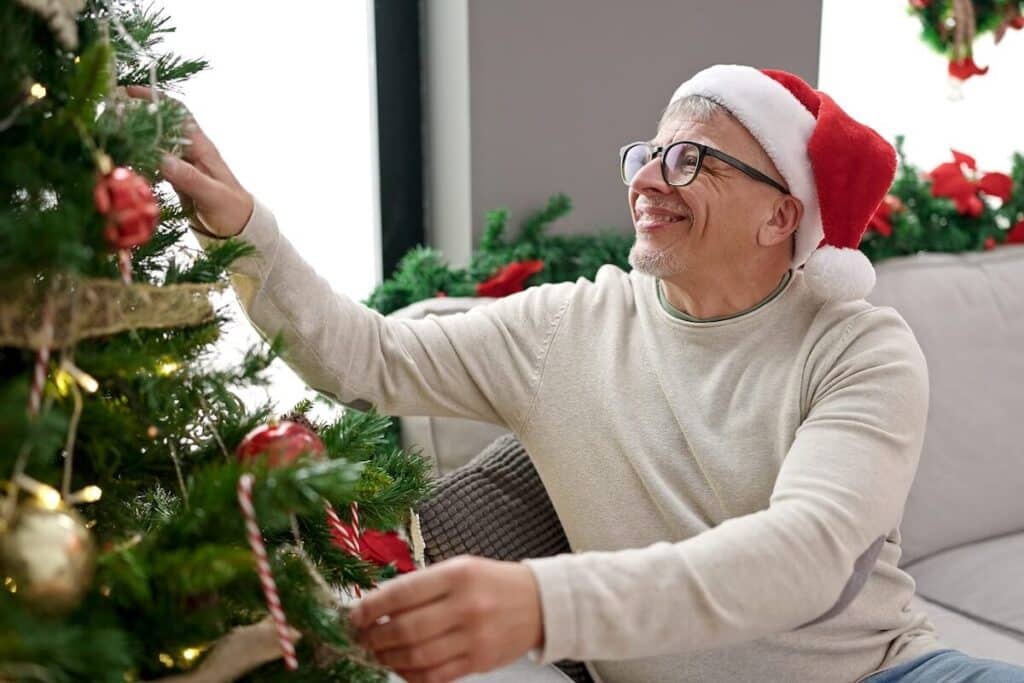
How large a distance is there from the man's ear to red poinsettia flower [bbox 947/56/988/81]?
1517 millimetres

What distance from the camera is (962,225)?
92.8 inches

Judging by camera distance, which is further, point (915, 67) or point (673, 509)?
point (915, 67)

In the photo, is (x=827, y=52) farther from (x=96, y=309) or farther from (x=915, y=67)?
(x=96, y=309)

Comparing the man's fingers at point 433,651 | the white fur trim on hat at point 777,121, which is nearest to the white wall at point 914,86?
the white fur trim on hat at point 777,121

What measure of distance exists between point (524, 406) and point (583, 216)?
79cm

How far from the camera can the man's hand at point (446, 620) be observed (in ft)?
2.89

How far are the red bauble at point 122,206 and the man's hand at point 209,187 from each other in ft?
0.76

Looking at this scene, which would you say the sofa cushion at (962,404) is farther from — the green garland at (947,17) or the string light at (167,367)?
the string light at (167,367)

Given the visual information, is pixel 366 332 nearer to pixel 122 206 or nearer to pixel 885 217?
pixel 122 206

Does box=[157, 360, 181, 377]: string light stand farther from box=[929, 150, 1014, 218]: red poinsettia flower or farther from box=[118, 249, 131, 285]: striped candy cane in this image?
box=[929, 150, 1014, 218]: red poinsettia flower

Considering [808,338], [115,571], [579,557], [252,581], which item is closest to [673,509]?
[808,338]

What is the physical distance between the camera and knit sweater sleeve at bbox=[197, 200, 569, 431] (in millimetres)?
1191

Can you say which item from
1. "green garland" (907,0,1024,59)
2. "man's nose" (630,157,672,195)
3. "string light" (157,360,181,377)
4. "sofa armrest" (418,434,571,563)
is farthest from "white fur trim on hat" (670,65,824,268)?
"green garland" (907,0,1024,59)

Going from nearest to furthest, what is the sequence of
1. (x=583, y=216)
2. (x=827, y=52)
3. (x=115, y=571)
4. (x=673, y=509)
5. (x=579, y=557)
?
(x=115, y=571)
(x=579, y=557)
(x=673, y=509)
(x=583, y=216)
(x=827, y=52)
